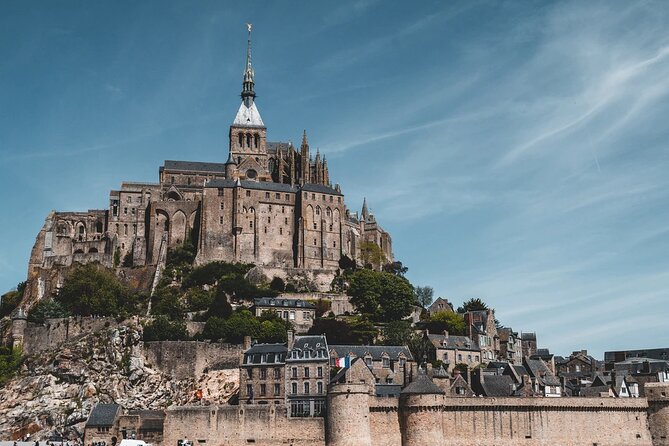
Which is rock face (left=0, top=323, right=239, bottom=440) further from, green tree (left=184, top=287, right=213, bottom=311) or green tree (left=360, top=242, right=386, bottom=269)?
green tree (left=360, top=242, right=386, bottom=269)

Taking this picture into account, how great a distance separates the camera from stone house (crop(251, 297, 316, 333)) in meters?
71.8

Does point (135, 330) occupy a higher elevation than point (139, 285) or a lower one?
lower

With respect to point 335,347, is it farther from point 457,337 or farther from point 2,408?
point 2,408

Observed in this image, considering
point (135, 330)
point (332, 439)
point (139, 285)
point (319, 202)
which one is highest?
point (319, 202)

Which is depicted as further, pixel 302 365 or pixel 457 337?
pixel 457 337

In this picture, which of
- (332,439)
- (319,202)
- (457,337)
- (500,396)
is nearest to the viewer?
(332,439)

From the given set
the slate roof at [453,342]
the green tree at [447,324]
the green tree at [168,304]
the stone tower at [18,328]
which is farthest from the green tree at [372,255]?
the stone tower at [18,328]

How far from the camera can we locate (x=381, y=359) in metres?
60.3

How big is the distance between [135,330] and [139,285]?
1562 cm

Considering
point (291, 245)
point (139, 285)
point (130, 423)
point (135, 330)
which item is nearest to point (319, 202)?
point (291, 245)

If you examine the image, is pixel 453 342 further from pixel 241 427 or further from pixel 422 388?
pixel 241 427

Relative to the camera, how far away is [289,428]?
51750mm

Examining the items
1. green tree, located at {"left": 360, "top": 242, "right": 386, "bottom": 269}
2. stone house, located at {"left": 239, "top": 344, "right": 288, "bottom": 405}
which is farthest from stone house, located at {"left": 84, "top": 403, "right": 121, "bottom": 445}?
green tree, located at {"left": 360, "top": 242, "right": 386, "bottom": 269}

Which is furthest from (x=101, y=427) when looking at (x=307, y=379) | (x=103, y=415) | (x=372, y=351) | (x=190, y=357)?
(x=372, y=351)
